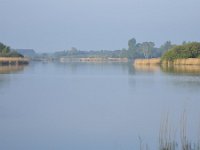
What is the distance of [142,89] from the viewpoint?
22.2 meters

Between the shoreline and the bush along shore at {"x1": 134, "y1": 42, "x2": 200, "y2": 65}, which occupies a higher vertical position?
the bush along shore at {"x1": 134, "y1": 42, "x2": 200, "y2": 65}

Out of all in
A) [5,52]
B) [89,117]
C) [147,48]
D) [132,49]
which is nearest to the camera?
[89,117]

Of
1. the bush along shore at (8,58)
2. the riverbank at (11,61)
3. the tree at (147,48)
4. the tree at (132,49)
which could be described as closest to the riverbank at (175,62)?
the bush along shore at (8,58)

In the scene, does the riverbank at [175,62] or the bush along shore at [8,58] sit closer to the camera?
the riverbank at [175,62]

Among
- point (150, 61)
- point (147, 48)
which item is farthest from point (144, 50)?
point (150, 61)

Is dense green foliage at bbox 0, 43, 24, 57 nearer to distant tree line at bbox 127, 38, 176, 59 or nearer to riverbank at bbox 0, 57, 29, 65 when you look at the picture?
riverbank at bbox 0, 57, 29, 65

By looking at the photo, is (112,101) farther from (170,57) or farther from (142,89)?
(170,57)

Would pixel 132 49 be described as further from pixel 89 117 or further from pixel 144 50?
pixel 89 117

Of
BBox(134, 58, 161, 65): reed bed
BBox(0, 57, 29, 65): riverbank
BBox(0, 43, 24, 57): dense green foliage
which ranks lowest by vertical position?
BBox(134, 58, 161, 65): reed bed

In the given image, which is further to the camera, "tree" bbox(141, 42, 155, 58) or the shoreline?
"tree" bbox(141, 42, 155, 58)

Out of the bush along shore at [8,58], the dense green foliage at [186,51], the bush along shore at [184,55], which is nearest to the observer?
the bush along shore at [184,55]

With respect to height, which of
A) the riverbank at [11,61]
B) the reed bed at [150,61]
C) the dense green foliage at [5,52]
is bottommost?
the reed bed at [150,61]

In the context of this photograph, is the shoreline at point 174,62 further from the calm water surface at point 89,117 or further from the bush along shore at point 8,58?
the calm water surface at point 89,117

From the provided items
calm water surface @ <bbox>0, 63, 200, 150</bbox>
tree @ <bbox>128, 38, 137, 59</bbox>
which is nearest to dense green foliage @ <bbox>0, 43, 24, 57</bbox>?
calm water surface @ <bbox>0, 63, 200, 150</bbox>
